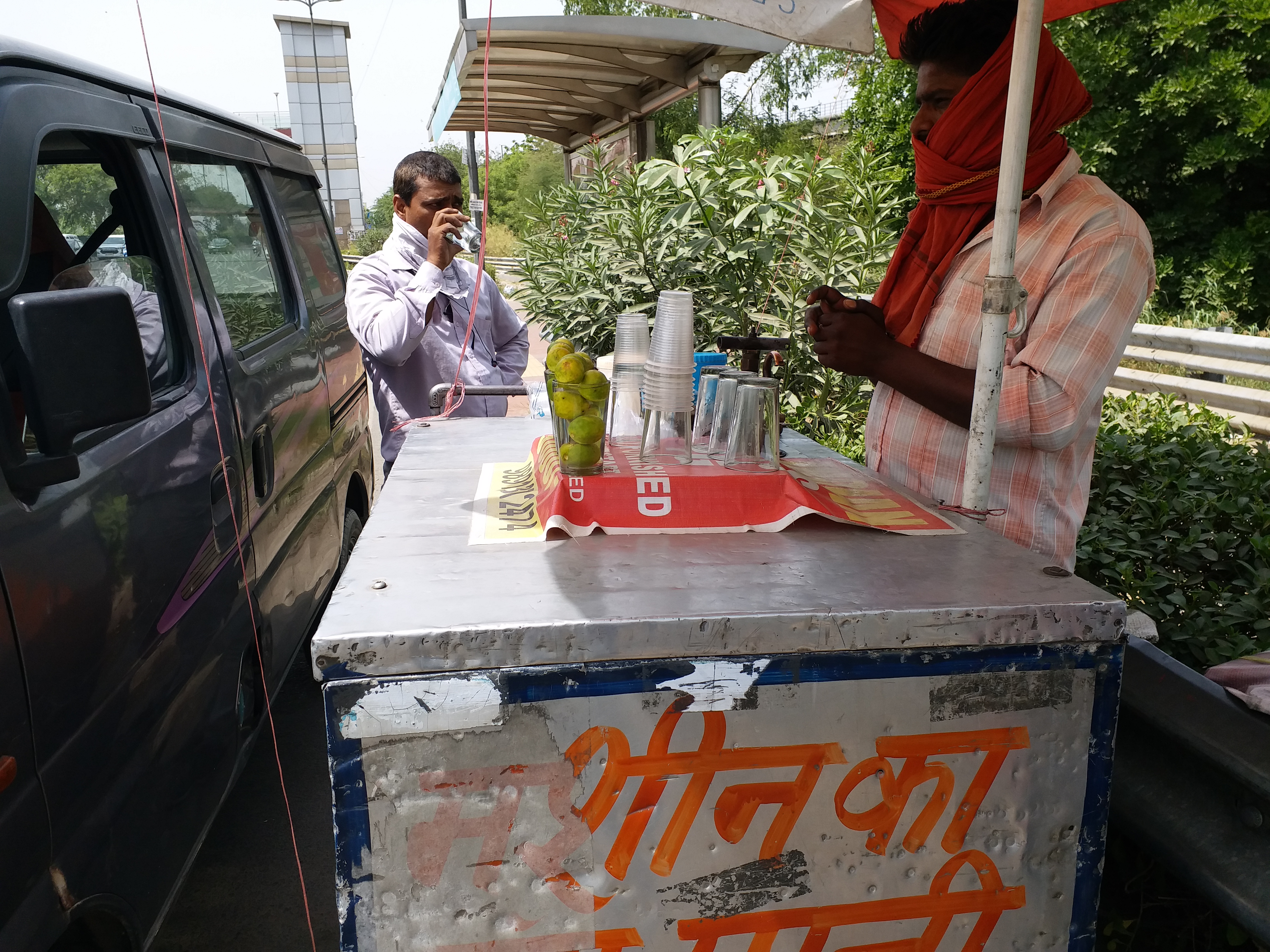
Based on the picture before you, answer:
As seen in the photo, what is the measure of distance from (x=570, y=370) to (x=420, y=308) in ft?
6.08

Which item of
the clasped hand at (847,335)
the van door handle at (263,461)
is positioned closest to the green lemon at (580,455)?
the clasped hand at (847,335)

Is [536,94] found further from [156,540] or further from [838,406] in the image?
[156,540]

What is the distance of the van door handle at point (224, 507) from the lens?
2.24 m

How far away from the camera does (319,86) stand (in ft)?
12.4

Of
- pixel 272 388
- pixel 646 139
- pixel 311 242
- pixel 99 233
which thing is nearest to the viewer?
pixel 99 233

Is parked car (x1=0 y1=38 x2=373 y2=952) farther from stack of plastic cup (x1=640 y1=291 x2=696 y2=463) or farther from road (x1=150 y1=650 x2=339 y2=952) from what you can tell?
stack of plastic cup (x1=640 y1=291 x2=696 y2=463)

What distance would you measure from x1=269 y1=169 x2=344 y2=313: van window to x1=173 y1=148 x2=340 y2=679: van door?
22 cm

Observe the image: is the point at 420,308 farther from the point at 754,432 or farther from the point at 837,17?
the point at 754,432

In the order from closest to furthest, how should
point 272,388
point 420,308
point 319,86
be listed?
point 272,388
point 420,308
point 319,86

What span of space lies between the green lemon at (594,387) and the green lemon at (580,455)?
10 centimetres

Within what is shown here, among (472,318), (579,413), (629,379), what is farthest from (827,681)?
(472,318)

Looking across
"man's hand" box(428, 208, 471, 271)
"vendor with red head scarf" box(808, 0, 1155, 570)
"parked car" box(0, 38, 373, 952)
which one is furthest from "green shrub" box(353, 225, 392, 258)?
"vendor with red head scarf" box(808, 0, 1155, 570)

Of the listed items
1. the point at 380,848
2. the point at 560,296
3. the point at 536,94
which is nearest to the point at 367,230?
the point at 536,94

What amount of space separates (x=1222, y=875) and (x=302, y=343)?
301 cm
